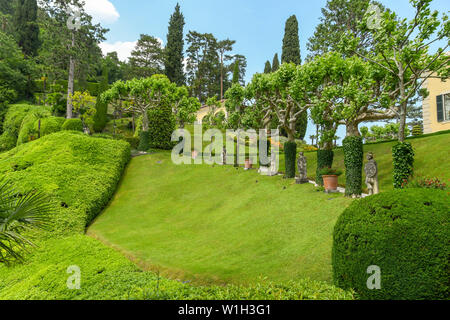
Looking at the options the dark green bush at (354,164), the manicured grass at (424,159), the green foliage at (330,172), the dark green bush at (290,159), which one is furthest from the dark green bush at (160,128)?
the dark green bush at (354,164)

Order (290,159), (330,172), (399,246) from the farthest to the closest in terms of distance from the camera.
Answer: (290,159) < (330,172) < (399,246)

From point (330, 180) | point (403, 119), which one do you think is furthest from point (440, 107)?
point (330, 180)

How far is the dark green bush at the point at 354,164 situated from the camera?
14609mm

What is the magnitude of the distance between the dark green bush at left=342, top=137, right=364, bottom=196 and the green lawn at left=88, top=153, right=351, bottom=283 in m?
0.74

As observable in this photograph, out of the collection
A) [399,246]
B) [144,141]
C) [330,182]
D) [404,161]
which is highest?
[144,141]

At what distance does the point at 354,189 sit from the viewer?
1459 cm

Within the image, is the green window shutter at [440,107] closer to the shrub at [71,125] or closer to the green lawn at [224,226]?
the green lawn at [224,226]

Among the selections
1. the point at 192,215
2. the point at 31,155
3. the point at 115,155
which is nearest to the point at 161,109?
the point at 115,155

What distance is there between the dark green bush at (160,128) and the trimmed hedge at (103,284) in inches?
851

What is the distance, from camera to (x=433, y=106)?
25375 mm

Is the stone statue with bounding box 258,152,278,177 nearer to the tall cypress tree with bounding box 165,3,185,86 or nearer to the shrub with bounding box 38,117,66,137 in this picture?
the shrub with bounding box 38,117,66,137

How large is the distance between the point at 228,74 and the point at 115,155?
50570 millimetres

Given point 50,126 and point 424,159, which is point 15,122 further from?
point 424,159

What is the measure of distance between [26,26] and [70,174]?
5057 cm
